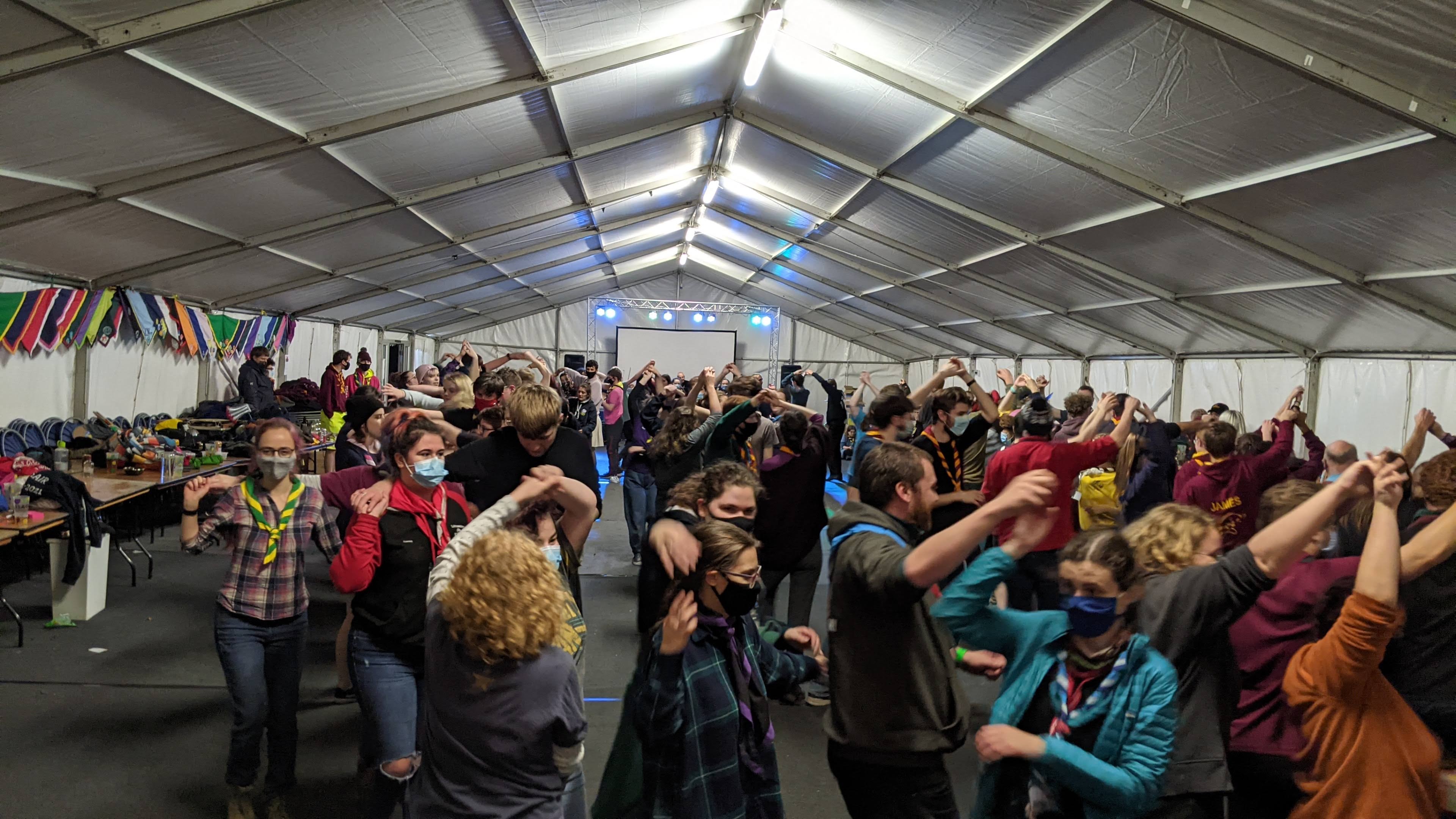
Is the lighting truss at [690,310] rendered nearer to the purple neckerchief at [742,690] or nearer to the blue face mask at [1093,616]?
the purple neckerchief at [742,690]

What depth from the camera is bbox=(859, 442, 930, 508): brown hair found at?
210cm

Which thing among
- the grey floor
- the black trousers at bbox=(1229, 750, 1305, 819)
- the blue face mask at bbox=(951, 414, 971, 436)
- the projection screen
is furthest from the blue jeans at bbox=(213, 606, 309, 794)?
the projection screen

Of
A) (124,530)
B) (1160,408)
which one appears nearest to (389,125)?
(124,530)

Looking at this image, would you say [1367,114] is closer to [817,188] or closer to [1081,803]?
[1081,803]

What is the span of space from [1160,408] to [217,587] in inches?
467

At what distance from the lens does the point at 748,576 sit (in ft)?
6.49

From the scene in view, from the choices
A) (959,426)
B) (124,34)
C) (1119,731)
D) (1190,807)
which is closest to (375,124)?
(124,34)

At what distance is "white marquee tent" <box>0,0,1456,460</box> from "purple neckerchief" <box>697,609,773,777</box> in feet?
13.4

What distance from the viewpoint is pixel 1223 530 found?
470 cm

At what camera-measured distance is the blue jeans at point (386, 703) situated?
2.54 m

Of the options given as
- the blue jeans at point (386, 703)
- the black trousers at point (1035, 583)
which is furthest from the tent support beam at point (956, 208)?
the blue jeans at point (386, 703)

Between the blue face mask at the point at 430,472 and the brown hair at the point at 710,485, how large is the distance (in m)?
0.77

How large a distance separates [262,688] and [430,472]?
1.00 metres

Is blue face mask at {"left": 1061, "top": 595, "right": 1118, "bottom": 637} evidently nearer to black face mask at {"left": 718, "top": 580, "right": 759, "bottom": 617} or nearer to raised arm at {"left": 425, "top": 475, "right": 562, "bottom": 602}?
black face mask at {"left": 718, "top": 580, "right": 759, "bottom": 617}
